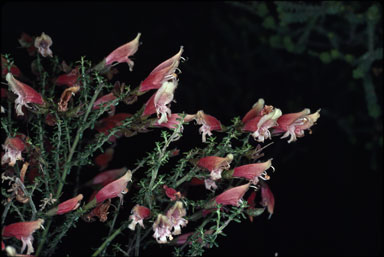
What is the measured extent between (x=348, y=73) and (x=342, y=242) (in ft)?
1.45

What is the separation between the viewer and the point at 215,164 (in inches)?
20.4

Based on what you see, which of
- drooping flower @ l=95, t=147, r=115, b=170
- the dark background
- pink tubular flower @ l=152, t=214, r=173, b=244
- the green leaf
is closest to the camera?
pink tubular flower @ l=152, t=214, r=173, b=244

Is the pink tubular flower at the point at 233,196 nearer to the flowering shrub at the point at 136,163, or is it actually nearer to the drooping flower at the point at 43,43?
the flowering shrub at the point at 136,163

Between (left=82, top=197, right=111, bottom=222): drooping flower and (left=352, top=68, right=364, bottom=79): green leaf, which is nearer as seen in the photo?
(left=82, top=197, right=111, bottom=222): drooping flower

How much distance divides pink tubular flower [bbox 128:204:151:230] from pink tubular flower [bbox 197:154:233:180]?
80 mm

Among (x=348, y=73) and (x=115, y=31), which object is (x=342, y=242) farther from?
(x=115, y=31)

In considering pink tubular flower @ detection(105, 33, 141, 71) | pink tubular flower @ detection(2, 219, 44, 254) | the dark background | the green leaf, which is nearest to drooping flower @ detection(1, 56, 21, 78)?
pink tubular flower @ detection(105, 33, 141, 71)

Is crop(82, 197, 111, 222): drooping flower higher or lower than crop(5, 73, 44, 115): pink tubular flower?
lower

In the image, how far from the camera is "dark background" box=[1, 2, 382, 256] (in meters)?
1.09

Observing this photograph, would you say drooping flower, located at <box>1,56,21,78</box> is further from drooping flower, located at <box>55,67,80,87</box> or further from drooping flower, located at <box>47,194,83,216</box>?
drooping flower, located at <box>47,194,83,216</box>

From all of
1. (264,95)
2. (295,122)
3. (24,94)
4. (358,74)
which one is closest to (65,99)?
(24,94)

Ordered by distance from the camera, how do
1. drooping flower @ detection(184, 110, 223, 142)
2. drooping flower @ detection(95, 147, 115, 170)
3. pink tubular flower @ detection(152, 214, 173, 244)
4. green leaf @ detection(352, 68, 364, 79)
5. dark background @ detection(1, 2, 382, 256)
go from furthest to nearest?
dark background @ detection(1, 2, 382, 256) → green leaf @ detection(352, 68, 364, 79) → drooping flower @ detection(95, 147, 115, 170) → drooping flower @ detection(184, 110, 223, 142) → pink tubular flower @ detection(152, 214, 173, 244)

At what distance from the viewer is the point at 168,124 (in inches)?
22.2

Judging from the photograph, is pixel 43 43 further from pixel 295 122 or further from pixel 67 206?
pixel 295 122
